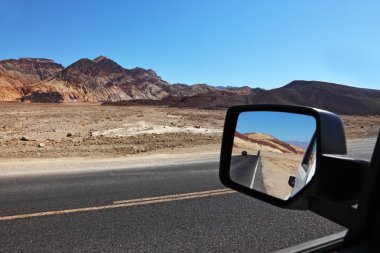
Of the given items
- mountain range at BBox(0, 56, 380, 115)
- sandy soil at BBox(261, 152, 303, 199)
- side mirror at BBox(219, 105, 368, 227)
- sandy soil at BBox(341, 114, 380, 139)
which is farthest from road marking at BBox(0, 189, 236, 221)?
→ mountain range at BBox(0, 56, 380, 115)

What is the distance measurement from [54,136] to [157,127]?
710cm

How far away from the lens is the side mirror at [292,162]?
1.40m

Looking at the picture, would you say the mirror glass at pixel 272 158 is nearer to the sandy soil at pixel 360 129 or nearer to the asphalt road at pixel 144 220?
the asphalt road at pixel 144 220

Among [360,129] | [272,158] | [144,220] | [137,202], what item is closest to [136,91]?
[360,129]

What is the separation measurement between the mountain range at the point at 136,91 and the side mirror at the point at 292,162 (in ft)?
248

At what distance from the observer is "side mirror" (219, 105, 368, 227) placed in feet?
4.58

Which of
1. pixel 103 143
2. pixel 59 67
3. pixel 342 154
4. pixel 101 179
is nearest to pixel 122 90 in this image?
pixel 59 67

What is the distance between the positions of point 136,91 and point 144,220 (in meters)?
134

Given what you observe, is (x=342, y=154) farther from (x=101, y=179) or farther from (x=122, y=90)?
(x=122, y=90)

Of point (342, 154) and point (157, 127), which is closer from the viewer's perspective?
point (342, 154)

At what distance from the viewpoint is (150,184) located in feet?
27.9

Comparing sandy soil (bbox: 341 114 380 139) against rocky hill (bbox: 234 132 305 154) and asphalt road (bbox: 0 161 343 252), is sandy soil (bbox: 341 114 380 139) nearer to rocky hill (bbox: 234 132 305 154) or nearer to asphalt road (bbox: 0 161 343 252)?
asphalt road (bbox: 0 161 343 252)

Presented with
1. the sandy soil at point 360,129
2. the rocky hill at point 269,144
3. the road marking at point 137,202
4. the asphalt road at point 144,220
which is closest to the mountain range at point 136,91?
the sandy soil at point 360,129

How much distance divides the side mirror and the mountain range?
248 feet
